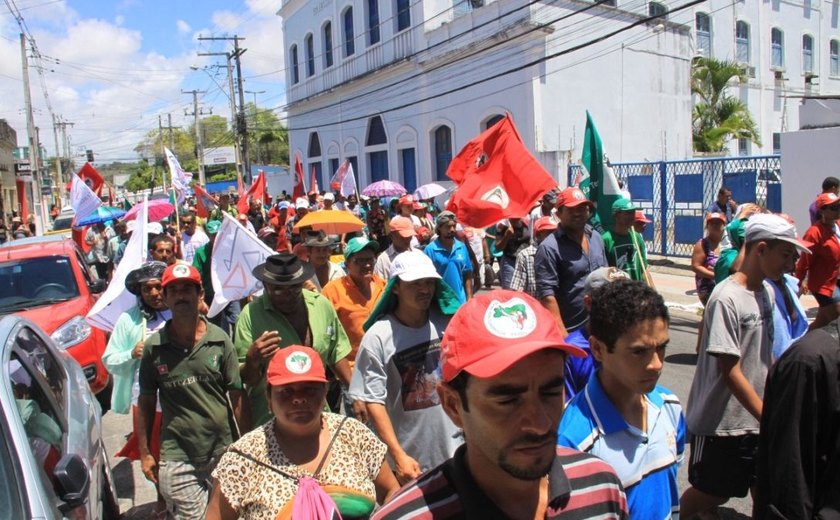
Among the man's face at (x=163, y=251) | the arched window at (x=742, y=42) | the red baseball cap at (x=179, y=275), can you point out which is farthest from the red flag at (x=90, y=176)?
the arched window at (x=742, y=42)

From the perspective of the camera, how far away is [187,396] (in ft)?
11.9

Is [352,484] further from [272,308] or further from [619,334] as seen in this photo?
[272,308]

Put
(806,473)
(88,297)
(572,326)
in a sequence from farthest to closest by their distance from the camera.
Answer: (88,297)
(572,326)
(806,473)

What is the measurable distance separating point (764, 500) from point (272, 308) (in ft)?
8.63

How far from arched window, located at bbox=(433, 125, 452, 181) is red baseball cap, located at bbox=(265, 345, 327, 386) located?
21.3 meters

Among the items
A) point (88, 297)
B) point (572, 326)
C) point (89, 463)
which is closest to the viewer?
point (89, 463)

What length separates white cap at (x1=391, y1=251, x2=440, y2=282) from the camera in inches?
137

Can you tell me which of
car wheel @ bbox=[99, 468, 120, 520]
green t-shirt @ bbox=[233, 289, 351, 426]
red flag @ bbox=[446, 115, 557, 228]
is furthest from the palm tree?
car wheel @ bbox=[99, 468, 120, 520]

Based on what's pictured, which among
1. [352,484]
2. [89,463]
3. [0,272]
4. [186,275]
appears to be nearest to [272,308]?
[186,275]

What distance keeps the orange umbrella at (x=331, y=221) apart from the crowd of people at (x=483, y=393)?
3.06 feet

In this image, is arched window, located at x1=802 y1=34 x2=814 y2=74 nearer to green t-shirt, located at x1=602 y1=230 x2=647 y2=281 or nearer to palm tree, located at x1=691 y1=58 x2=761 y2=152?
palm tree, located at x1=691 y1=58 x2=761 y2=152

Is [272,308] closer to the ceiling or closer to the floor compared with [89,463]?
closer to the ceiling

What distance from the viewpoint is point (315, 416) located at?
2865mm

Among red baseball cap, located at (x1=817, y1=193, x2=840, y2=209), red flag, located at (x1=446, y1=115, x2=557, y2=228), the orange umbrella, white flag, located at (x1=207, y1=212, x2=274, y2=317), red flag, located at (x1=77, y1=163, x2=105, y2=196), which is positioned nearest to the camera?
white flag, located at (x1=207, y1=212, x2=274, y2=317)
